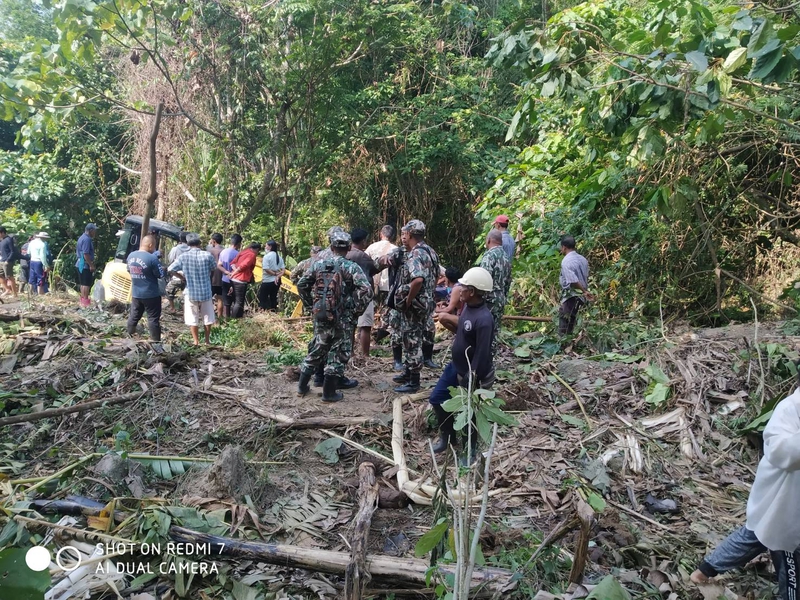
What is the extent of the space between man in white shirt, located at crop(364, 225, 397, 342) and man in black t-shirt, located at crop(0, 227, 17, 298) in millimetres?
8105

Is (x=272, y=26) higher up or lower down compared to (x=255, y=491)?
higher up

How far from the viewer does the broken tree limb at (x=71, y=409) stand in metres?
4.76

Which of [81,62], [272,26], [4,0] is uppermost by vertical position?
[4,0]

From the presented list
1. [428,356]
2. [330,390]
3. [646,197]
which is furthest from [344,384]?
[646,197]

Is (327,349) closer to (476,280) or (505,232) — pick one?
(476,280)

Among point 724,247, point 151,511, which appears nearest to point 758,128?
point 724,247

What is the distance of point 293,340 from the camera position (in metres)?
9.01

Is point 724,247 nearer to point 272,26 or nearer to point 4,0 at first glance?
point 272,26

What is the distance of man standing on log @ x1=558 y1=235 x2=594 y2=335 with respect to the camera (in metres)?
8.12

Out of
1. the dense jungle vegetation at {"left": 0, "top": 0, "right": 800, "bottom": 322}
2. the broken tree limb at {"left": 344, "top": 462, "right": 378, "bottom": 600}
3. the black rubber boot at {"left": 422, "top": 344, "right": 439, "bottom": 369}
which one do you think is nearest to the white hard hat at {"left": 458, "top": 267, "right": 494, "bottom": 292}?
the dense jungle vegetation at {"left": 0, "top": 0, "right": 800, "bottom": 322}

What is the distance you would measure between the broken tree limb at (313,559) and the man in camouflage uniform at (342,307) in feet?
9.26

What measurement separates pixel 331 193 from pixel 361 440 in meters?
10.0

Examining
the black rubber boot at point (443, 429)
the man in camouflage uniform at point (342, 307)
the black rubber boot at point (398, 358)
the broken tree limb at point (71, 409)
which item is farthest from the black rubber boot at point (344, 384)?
the broken tree limb at point (71, 409)

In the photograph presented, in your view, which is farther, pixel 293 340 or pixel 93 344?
pixel 293 340
